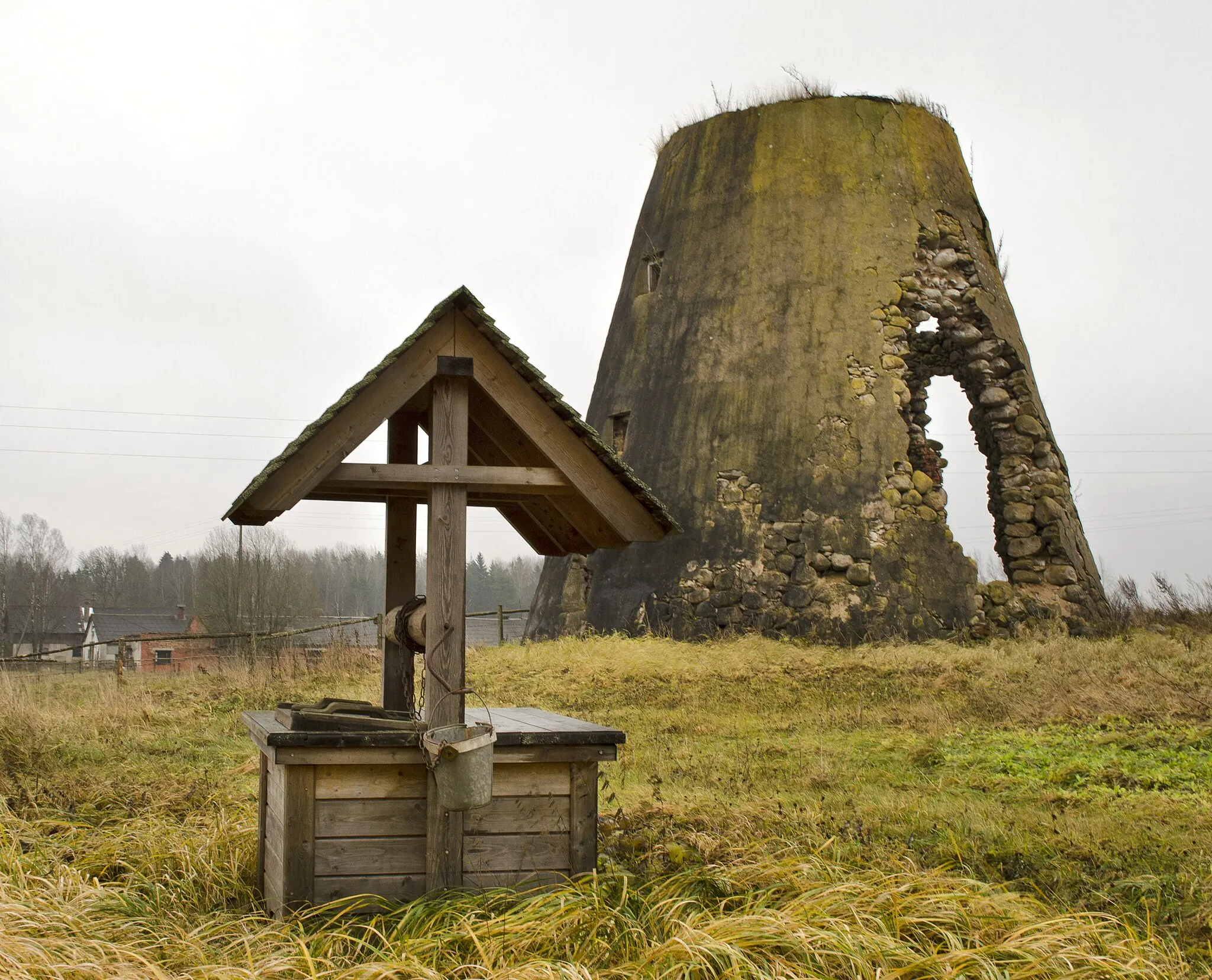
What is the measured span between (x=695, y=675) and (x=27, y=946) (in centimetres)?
972

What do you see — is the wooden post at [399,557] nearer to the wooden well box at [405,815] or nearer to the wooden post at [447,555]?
the wooden post at [447,555]

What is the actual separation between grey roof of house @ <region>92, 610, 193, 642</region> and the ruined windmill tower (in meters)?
37.8

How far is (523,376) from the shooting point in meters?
5.55

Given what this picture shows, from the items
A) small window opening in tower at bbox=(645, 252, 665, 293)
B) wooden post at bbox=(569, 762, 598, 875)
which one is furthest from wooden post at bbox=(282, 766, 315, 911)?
small window opening in tower at bbox=(645, 252, 665, 293)

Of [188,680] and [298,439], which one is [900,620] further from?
[298,439]

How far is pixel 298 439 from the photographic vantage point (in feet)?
16.5

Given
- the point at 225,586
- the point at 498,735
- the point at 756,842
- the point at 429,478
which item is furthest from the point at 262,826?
the point at 225,586

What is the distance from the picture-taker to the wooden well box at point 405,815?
5.00 meters

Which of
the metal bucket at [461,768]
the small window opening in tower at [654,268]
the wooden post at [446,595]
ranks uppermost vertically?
the small window opening in tower at [654,268]

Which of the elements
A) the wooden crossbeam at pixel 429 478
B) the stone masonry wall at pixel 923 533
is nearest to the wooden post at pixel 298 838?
the wooden crossbeam at pixel 429 478

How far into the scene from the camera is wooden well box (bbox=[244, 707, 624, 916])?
16.4 ft

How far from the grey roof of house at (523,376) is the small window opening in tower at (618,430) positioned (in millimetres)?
12137

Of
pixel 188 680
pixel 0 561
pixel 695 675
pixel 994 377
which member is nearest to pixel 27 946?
pixel 695 675

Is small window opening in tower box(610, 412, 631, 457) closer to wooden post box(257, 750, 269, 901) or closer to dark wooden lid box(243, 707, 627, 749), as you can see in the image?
dark wooden lid box(243, 707, 627, 749)
